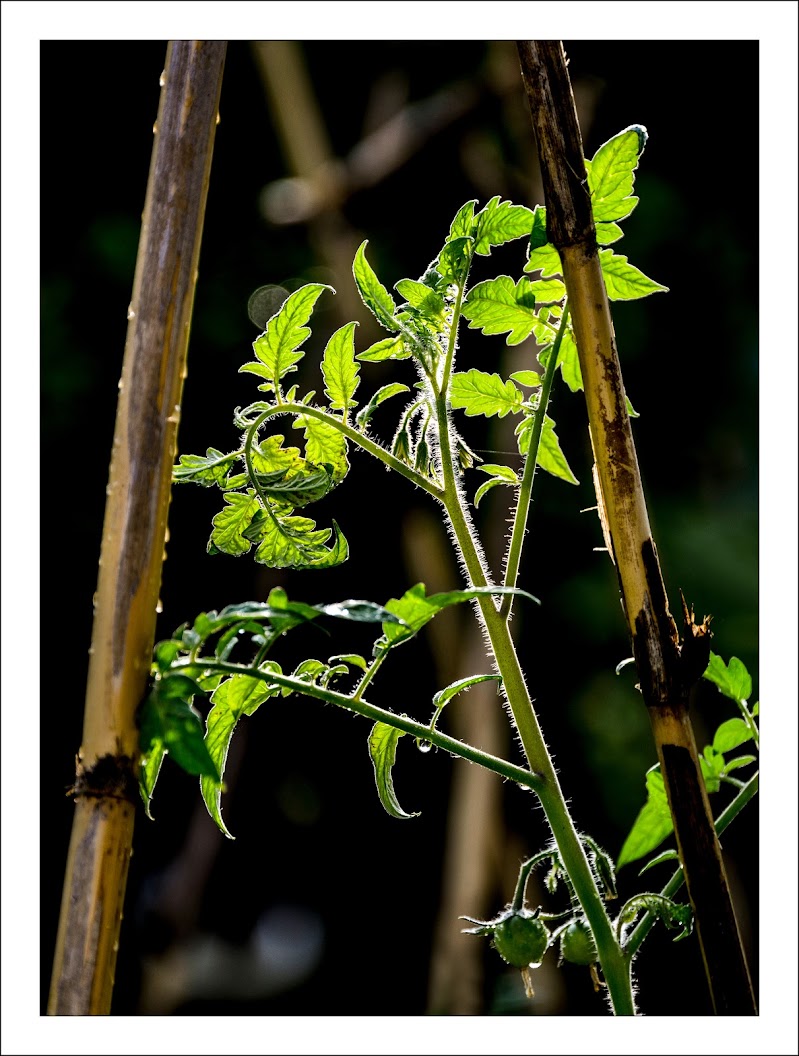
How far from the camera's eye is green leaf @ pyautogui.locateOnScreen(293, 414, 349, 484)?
469 mm

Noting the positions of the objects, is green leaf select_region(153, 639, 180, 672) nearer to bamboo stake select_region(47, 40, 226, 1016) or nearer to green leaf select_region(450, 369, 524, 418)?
bamboo stake select_region(47, 40, 226, 1016)

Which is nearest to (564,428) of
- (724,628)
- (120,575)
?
(724,628)

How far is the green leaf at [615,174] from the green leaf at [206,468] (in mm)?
198

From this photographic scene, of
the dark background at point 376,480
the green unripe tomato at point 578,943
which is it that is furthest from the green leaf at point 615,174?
the dark background at point 376,480

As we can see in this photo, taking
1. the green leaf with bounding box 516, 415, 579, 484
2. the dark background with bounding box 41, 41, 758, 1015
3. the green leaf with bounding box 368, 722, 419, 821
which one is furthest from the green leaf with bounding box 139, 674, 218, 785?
the dark background with bounding box 41, 41, 758, 1015

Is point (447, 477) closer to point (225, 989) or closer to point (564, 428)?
point (564, 428)

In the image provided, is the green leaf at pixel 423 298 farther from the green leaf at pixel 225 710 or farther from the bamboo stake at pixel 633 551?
the green leaf at pixel 225 710

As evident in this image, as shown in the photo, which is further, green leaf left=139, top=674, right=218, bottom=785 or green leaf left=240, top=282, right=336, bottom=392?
green leaf left=240, top=282, right=336, bottom=392

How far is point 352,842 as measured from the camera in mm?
2408

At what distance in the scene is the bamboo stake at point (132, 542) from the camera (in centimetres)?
32

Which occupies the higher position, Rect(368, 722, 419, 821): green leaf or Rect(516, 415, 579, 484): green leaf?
Rect(516, 415, 579, 484): green leaf

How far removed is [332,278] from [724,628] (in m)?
1.18

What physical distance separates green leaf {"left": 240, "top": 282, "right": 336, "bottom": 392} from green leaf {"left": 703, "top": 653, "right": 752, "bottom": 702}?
0.26m

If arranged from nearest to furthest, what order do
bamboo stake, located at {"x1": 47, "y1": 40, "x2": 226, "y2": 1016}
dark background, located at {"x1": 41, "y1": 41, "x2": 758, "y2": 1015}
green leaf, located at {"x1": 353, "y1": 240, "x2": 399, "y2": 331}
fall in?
1. bamboo stake, located at {"x1": 47, "y1": 40, "x2": 226, "y2": 1016}
2. green leaf, located at {"x1": 353, "y1": 240, "x2": 399, "y2": 331}
3. dark background, located at {"x1": 41, "y1": 41, "x2": 758, "y2": 1015}
